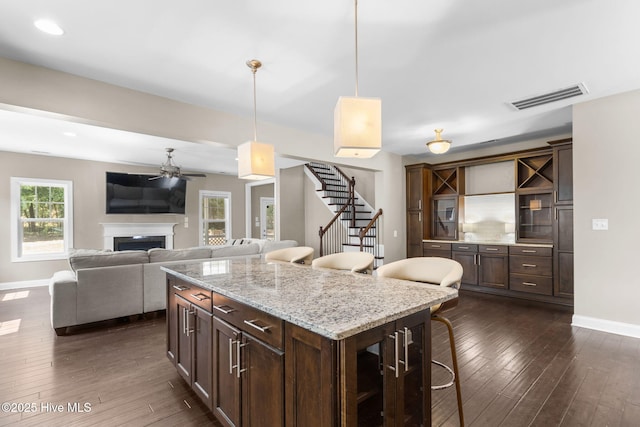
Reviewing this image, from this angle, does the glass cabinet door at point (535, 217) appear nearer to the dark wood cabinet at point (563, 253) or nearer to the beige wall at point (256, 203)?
the dark wood cabinet at point (563, 253)

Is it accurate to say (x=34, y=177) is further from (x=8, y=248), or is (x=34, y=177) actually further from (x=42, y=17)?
(x=42, y=17)

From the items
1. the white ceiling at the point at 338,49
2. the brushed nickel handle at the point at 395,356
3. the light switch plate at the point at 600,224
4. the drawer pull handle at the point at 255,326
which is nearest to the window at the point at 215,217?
the white ceiling at the point at 338,49

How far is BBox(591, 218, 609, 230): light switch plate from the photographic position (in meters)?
3.69

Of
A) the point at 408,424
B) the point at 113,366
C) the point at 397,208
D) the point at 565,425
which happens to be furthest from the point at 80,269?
the point at 397,208

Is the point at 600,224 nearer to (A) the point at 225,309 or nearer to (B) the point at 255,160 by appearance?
(B) the point at 255,160

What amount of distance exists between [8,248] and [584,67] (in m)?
9.38

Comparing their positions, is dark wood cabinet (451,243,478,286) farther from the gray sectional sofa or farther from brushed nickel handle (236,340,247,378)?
brushed nickel handle (236,340,247,378)

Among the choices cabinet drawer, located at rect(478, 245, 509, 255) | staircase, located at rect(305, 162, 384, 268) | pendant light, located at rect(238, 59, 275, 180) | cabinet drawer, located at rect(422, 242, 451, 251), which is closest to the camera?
pendant light, located at rect(238, 59, 275, 180)

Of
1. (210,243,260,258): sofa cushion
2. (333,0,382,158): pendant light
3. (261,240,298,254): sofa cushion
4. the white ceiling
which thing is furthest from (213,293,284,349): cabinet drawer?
(261,240,298,254): sofa cushion

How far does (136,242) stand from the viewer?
25.5 feet

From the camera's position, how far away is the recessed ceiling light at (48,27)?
2266mm

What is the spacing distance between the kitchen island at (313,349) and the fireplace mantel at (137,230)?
6443 millimetres

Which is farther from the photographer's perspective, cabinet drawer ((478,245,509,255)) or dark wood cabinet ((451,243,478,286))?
dark wood cabinet ((451,243,478,286))

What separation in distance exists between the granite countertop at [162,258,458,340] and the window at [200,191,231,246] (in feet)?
22.2
